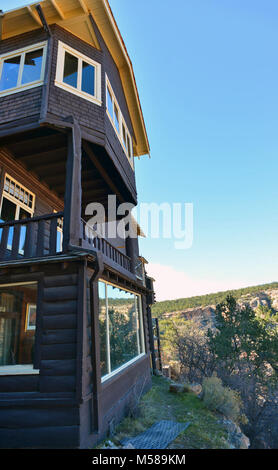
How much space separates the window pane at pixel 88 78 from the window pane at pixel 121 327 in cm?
553

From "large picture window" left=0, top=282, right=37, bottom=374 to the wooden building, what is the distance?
0.8 inches

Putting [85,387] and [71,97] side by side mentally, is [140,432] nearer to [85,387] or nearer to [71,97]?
[85,387]

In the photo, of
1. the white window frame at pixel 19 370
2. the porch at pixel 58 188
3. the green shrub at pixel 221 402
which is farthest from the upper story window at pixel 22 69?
the green shrub at pixel 221 402

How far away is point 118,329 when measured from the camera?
6457 mm

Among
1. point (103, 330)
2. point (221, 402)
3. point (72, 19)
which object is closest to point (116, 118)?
point (72, 19)

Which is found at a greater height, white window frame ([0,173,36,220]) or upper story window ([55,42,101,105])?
upper story window ([55,42,101,105])

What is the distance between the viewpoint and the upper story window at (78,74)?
604 centimetres

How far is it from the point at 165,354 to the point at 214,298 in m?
31.6

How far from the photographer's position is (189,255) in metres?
30.1

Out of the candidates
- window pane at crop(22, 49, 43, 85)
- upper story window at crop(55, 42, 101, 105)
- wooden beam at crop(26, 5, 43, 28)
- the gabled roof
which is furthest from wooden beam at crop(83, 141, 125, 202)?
wooden beam at crop(26, 5, 43, 28)

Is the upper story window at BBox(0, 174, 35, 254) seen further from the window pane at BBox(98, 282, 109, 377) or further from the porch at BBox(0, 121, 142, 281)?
the window pane at BBox(98, 282, 109, 377)

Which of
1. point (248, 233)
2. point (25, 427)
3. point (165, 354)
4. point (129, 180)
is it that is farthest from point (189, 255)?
point (25, 427)

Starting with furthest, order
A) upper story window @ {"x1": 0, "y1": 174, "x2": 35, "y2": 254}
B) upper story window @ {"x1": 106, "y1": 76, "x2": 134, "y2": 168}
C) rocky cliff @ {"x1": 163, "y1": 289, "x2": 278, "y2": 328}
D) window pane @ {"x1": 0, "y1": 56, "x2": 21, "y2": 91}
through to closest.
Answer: rocky cliff @ {"x1": 163, "y1": 289, "x2": 278, "y2": 328} < upper story window @ {"x1": 106, "y1": 76, "x2": 134, "y2": 168} < upper story window @ {"x1": 0, "y1": 174, "x2": 35, "y2": 254} < window pane @ {"x1": 0, "y1": 56, "x2": 21, "y2": 91}

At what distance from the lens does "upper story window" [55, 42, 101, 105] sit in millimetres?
6039
